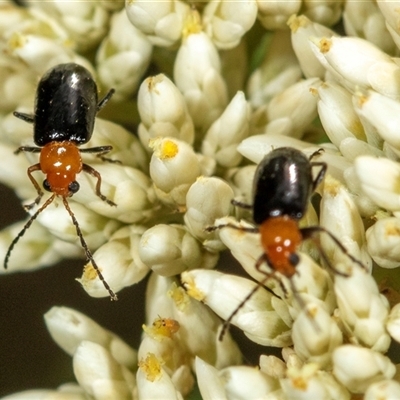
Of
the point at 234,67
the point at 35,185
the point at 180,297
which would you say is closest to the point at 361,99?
the point at 180,297

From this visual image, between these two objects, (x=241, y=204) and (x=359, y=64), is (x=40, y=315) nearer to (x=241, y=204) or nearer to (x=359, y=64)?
(x=241, y=204)

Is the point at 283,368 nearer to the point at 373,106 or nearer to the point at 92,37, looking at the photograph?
the point at 373,106

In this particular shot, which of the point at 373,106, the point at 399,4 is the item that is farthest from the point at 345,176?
the point at 399,4

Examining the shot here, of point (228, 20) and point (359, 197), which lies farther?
point (228, 20)

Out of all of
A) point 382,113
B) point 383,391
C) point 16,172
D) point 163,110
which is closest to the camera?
point 383,391

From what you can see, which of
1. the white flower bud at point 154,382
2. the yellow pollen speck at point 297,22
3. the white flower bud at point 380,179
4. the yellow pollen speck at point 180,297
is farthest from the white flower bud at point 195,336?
the yellow pollen speck at point 297,22

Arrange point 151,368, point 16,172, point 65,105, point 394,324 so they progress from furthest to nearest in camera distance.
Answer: point 16,172 < point 65,105 < point 151,368 < point 394,324

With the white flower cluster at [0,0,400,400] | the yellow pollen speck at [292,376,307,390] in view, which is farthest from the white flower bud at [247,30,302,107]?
the yellow pollen speck at [292,376,307,390]
